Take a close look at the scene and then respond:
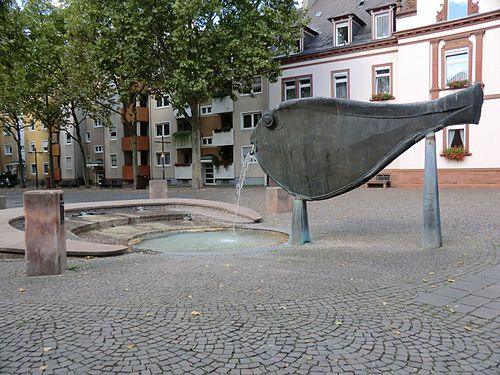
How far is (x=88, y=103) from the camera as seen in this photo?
33688 millimetres

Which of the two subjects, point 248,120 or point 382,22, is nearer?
point 382,22

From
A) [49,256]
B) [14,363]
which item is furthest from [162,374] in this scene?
[49,256]

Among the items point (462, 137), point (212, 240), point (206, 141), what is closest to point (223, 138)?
point (206, 141)

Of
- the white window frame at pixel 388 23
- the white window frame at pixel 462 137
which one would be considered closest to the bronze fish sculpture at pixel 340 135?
the white window frame at pixel 462 137

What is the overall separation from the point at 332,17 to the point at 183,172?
19816 millimetres

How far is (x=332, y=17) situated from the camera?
104 ft

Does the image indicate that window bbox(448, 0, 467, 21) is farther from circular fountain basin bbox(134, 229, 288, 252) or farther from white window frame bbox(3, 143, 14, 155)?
white window frame bbox(3, 143, 14, 155)

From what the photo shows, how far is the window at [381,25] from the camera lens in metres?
29.7

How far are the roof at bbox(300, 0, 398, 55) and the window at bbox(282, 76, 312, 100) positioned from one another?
2.12 meters

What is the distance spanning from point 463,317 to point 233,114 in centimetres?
3501

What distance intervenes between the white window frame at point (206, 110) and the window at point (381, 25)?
16838 millimetres

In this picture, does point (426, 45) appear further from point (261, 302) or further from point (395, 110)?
point (261, 302)

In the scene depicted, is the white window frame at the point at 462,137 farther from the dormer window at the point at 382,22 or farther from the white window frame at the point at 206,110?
the white window frame at the point at 206,110

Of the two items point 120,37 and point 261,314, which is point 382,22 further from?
point 261,314
